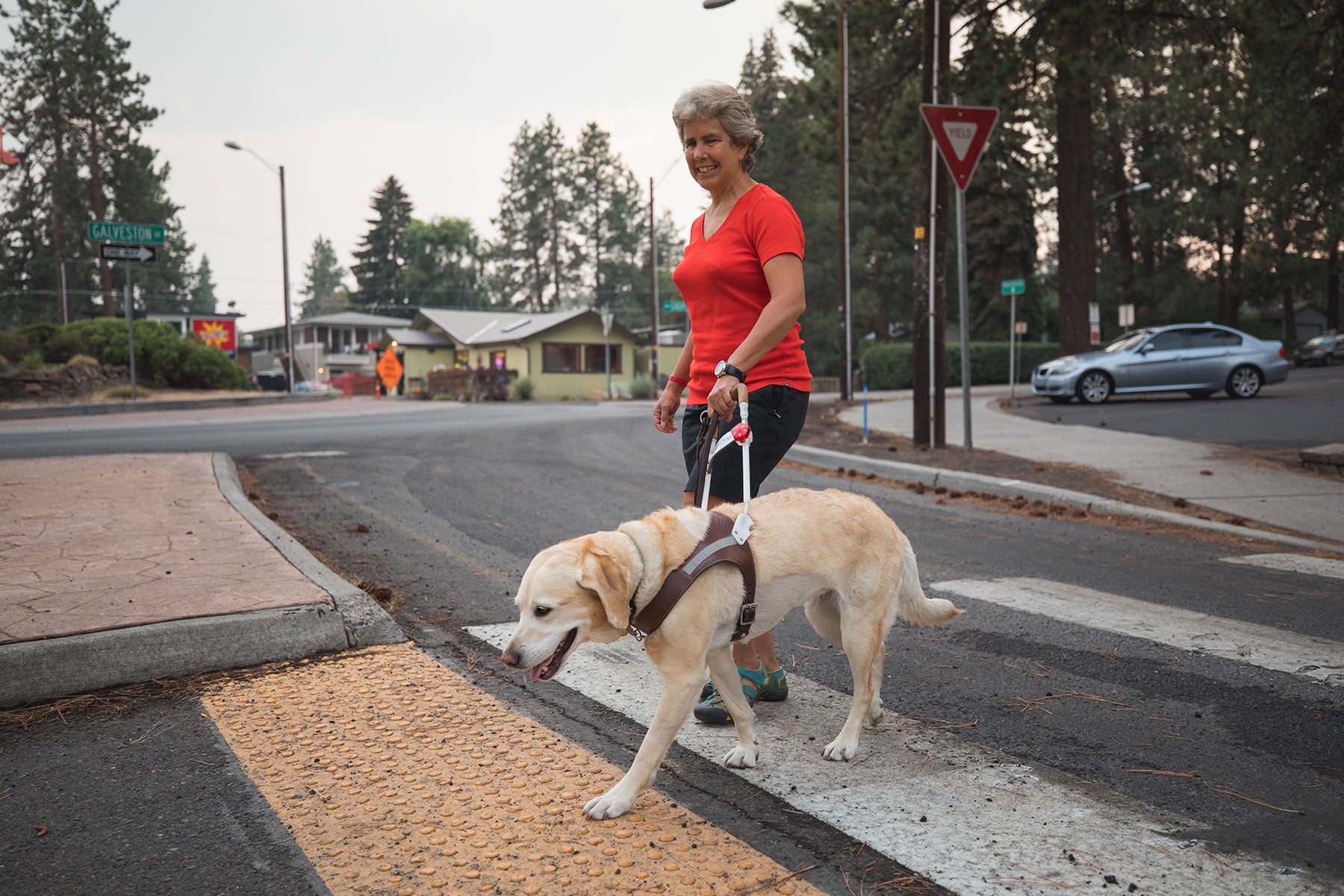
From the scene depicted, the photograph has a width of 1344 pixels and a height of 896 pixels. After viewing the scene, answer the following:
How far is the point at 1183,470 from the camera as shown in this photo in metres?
10.5

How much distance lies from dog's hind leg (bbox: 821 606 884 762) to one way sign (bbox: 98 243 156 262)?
2762 centimetres

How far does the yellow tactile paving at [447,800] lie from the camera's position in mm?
2432

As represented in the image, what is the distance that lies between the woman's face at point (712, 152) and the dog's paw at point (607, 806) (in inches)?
87.6

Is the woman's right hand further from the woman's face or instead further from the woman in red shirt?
the woman's face

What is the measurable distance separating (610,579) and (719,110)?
1853mm

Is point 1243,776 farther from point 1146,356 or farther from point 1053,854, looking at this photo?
point 1146,356

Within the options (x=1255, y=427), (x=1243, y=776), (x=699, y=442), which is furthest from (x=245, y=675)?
(x=1255, y=427)

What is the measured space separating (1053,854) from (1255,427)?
50.5 ft

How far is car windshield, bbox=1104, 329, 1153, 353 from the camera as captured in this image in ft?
73.8

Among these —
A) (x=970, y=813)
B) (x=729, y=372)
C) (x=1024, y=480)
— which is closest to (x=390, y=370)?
(x=1024, y=480)

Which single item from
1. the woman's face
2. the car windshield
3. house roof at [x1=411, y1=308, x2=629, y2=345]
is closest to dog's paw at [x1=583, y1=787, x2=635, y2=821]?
the woman's face

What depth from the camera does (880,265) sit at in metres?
51.2

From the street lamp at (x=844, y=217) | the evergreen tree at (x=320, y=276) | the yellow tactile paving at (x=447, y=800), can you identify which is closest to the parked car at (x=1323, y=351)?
the street lamp at (x=844, y=217)

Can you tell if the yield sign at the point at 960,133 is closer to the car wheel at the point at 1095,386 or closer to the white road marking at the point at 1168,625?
the white road marking at the point at 1168,625
